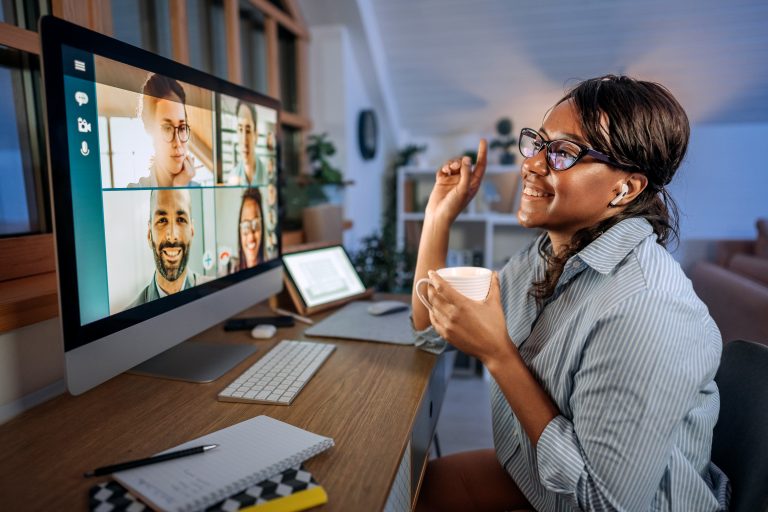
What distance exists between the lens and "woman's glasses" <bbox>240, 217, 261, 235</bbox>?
3.76 ft

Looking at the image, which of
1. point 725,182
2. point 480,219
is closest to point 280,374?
point 480,219

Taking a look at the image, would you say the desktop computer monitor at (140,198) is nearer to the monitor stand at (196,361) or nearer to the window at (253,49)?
the monitor stand at (196,361)

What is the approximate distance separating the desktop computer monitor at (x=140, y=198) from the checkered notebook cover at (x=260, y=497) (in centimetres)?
18

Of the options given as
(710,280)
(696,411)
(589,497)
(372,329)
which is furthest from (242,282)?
(710,280)

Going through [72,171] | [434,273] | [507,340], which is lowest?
[507,340]

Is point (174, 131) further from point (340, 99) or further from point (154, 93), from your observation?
point (340, 99)

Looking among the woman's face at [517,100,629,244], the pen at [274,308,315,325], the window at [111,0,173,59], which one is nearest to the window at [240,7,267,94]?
the window at [111,0,173,59]

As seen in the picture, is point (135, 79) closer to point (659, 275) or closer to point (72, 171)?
point (72, 171)

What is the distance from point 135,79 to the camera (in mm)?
785

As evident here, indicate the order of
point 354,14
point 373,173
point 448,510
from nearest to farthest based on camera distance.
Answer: point 448,510
point 354,14
point 373,173

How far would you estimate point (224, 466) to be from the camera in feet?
2.04

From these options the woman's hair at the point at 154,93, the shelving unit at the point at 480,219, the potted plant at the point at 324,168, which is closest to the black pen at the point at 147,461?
the woman's hair at the point at 154,93

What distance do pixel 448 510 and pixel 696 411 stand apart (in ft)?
1.72

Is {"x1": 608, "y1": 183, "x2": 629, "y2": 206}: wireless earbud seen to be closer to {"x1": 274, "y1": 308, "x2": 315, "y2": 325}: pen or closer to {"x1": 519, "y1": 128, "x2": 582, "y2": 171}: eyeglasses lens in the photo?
{"x1": 519, "y1": 128, "x2": 582, "y2": 171}: eyeglasses lens
